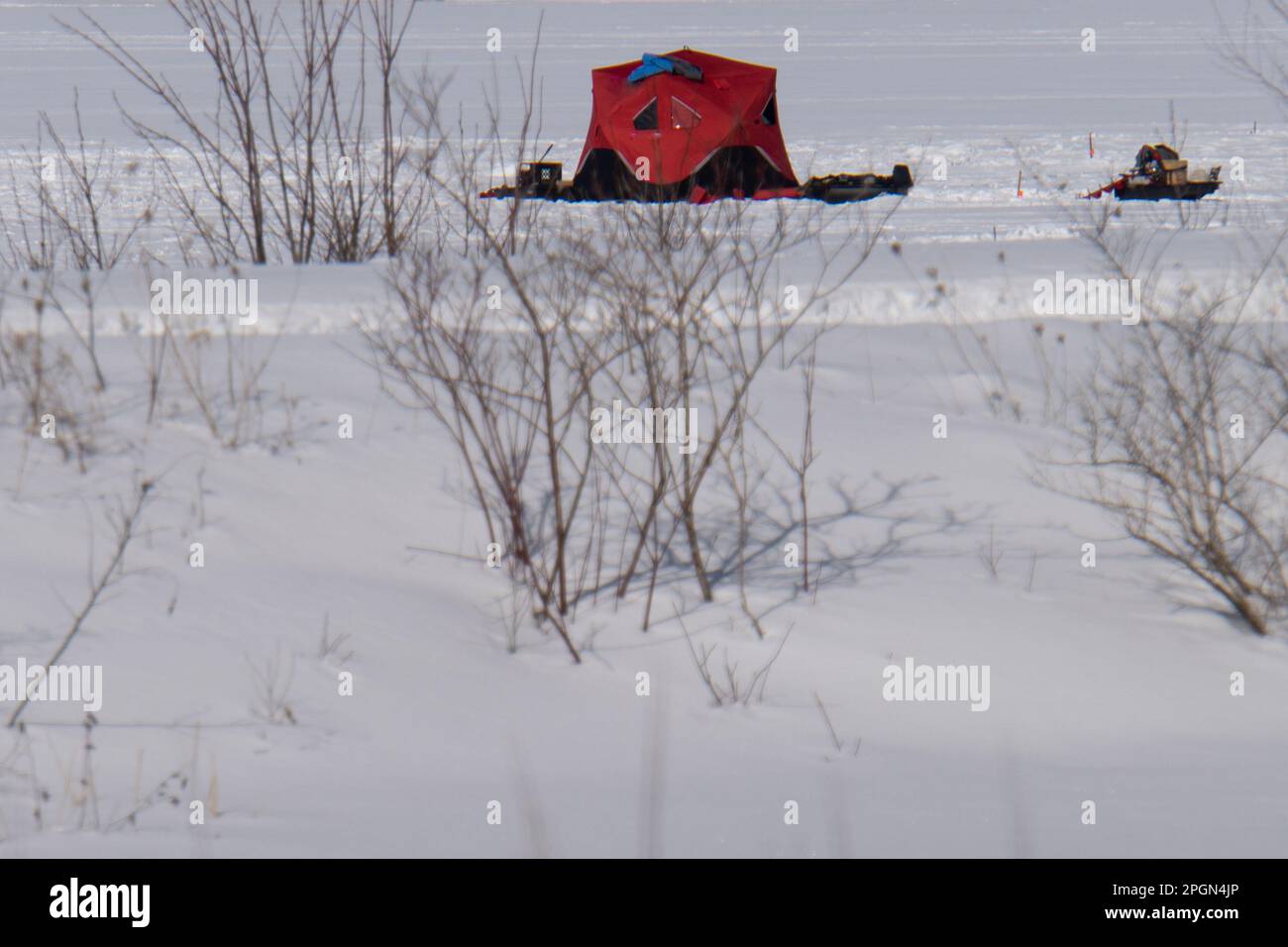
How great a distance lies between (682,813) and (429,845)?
596 millimetres

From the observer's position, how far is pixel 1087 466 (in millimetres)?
5461

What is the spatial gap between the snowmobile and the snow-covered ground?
181 inches

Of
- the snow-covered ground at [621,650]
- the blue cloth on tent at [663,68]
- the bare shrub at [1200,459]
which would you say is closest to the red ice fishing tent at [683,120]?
the blue cloth on tent at [663,68]

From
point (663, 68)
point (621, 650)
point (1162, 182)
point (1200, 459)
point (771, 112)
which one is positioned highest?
point (663, 68)

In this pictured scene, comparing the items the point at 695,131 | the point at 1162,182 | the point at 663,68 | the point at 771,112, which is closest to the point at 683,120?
the point at 695,131

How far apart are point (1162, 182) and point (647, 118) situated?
17.0 feet

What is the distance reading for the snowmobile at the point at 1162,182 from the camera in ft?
39.0

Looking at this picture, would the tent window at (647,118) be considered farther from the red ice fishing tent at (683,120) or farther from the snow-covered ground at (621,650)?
the snow-covered ground at (621,650)

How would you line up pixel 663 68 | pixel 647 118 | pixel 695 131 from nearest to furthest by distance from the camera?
pixel 695 131
pixel 663 68
pixel 647 118

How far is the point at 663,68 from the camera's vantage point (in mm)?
13961

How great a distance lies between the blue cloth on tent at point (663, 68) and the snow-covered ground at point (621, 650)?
7.15 m

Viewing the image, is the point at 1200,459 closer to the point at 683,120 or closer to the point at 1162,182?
the point at 1162,182

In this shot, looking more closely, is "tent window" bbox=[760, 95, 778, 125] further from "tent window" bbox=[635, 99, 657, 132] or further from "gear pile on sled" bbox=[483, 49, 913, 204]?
"tent window" bbox=[635, 99, 657, 132]

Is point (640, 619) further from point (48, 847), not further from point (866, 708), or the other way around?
point (48, 847)
